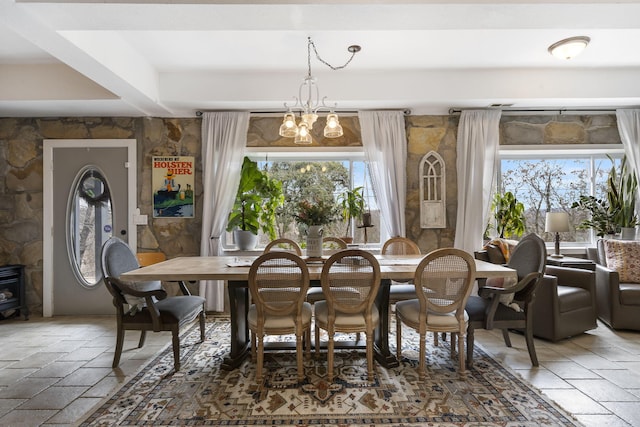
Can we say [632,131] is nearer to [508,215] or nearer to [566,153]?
[566,153]

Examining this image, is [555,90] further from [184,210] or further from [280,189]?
[184,210]

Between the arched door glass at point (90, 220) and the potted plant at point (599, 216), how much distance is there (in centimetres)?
575

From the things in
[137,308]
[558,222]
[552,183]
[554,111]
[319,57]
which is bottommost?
[137,308]

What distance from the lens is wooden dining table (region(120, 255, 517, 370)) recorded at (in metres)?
2.48

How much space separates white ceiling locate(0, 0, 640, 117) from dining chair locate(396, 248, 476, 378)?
156 centimetres

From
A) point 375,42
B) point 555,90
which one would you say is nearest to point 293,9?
point 375,42

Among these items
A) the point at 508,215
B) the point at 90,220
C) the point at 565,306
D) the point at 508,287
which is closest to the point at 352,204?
the point at 508,215

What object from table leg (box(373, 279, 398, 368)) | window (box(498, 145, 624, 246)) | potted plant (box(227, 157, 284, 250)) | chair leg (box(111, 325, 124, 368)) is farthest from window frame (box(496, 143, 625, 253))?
chair leg (box(111, 325, 124, 368))

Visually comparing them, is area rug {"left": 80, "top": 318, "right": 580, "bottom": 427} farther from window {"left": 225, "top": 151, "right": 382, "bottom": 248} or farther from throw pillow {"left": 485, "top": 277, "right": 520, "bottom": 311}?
window {"left": 225, "top": 151, "right": 382, "bottom": 248}

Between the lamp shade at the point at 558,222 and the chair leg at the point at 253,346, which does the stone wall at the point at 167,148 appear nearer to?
the lamp shade at the point at 558,222

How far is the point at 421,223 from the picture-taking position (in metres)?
4.46

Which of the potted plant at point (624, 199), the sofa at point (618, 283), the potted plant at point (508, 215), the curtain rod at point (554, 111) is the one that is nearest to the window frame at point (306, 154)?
the curtain rod at point (554, 111)

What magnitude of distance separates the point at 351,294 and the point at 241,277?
2.49ft

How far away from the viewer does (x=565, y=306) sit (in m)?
3.24
